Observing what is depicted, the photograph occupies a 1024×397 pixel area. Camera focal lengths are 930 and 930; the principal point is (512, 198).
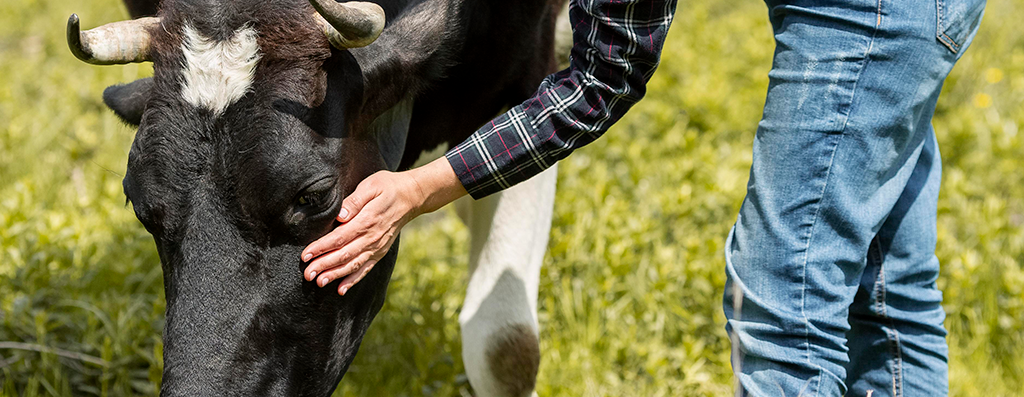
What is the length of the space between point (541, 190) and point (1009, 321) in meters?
1.70

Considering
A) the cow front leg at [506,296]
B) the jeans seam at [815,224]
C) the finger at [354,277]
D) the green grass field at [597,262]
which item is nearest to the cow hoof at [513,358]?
the cow front leg at [506,296]

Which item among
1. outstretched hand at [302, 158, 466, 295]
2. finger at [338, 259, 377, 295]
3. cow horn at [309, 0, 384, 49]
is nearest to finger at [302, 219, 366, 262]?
outstretched hand at [302, 158, 466, 295]

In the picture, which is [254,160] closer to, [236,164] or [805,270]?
[236,164]

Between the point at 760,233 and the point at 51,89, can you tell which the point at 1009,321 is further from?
the point at 51,89

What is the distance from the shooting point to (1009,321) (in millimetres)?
3250

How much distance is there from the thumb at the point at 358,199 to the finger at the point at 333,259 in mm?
64

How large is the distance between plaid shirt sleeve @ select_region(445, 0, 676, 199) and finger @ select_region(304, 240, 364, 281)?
277mm

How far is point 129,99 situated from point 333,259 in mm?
795

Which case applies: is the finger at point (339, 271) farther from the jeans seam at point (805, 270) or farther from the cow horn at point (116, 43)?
the jeans seam at point (805, 270)

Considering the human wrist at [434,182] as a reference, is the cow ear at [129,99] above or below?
above

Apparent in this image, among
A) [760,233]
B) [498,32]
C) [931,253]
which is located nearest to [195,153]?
[498,32]

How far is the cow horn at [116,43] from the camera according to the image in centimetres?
201

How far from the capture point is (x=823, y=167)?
1905 mm

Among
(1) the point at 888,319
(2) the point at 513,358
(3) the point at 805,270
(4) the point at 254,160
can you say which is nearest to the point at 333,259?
(4) the point at 254,160
